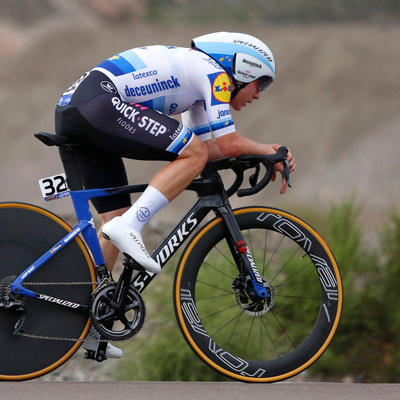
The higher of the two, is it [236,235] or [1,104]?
[1,104]

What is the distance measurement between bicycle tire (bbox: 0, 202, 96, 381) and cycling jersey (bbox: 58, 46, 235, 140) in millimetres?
672

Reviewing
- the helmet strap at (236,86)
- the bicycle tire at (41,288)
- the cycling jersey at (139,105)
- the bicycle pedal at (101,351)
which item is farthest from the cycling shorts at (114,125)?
the bicycle pedal at (101,351)

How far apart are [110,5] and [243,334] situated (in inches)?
1017

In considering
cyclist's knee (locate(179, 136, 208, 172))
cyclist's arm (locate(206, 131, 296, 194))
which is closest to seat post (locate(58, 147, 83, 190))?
cyclist's knee (locate(179, 136, 208, 172))

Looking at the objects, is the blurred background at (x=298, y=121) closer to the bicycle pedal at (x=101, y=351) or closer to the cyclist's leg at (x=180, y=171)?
the bicycle pedal at (x=101, y=351)

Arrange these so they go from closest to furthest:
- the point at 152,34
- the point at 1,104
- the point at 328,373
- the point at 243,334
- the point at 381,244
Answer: the point at 243,334
the point at 328,373
the point at 381,244
the point at 1,104
the point at 152,34

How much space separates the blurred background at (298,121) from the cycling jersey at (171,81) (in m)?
2.65

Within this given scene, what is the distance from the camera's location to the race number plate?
4219 mm

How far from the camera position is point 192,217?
4461mm

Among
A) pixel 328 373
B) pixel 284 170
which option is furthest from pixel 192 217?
pixel 328 373

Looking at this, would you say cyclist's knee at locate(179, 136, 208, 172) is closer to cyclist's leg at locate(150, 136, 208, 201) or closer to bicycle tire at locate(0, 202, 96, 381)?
cyclist's leg at locate(150, 136, 208, 201)

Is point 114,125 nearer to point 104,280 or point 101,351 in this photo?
point 104,280

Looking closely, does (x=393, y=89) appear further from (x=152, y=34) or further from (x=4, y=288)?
(x=4, y=288)

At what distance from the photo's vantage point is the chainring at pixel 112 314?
4223 mm
